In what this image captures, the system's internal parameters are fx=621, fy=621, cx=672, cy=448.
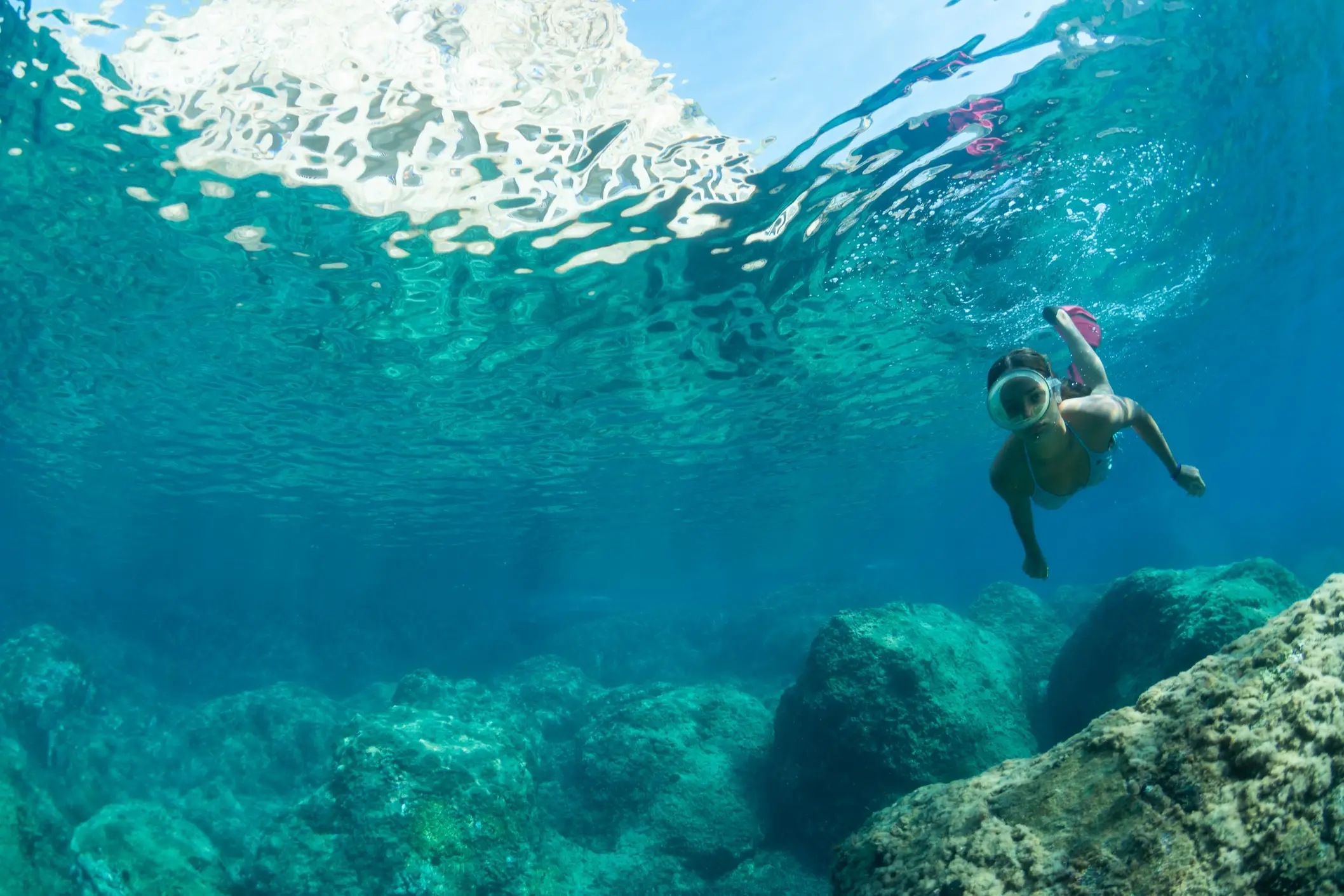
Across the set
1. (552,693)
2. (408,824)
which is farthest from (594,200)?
(552,693)

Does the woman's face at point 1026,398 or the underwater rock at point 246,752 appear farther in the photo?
the underwater rock at point 246,752

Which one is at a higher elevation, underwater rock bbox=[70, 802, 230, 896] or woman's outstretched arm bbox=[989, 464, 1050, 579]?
woman's outstretched arm bbox=[989, 464, 1050, 579]

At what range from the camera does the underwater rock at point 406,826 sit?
23.0 feet

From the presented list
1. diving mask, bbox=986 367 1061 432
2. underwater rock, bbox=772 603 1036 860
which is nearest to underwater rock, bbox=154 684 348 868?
underwater rock, bbox=772 603 1036 860

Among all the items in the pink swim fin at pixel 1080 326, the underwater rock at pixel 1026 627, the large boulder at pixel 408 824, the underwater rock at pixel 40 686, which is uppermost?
the pink swim fin at pixel 1080 326

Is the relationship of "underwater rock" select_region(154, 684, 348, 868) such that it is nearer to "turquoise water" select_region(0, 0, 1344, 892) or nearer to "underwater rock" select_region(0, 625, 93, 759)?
"underwater rock" select_region(0, 625, 93, 759)

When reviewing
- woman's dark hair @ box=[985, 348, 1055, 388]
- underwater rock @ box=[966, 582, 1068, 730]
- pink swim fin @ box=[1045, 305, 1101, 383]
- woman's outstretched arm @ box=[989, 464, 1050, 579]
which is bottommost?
underwater rock @ box=[966, 582, 1068, 730]

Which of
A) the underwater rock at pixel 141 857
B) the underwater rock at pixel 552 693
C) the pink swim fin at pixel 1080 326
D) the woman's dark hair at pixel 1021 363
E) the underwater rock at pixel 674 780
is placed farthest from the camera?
the underwater rock at pixel 552 693

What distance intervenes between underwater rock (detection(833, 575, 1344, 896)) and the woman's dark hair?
1.72 m

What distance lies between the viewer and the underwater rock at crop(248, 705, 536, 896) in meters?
7.02

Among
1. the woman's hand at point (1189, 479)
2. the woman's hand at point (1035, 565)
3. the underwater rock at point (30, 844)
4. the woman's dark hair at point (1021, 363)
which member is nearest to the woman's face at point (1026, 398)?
the woman's dark hair at point (1021, 363)

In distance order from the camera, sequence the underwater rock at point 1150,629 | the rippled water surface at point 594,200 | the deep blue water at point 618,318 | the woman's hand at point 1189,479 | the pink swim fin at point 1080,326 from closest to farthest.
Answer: the woman's hand at point 1189,479
the pink swim fin at point 1080,326
the underwater rock at point 1150,629
the rippled water surface at point 594,200
the deep blue water at point 618,318

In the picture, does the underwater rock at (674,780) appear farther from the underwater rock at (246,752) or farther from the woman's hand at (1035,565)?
the underwater rock at (246,752)

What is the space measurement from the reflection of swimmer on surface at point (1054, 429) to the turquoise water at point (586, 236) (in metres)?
6.71
